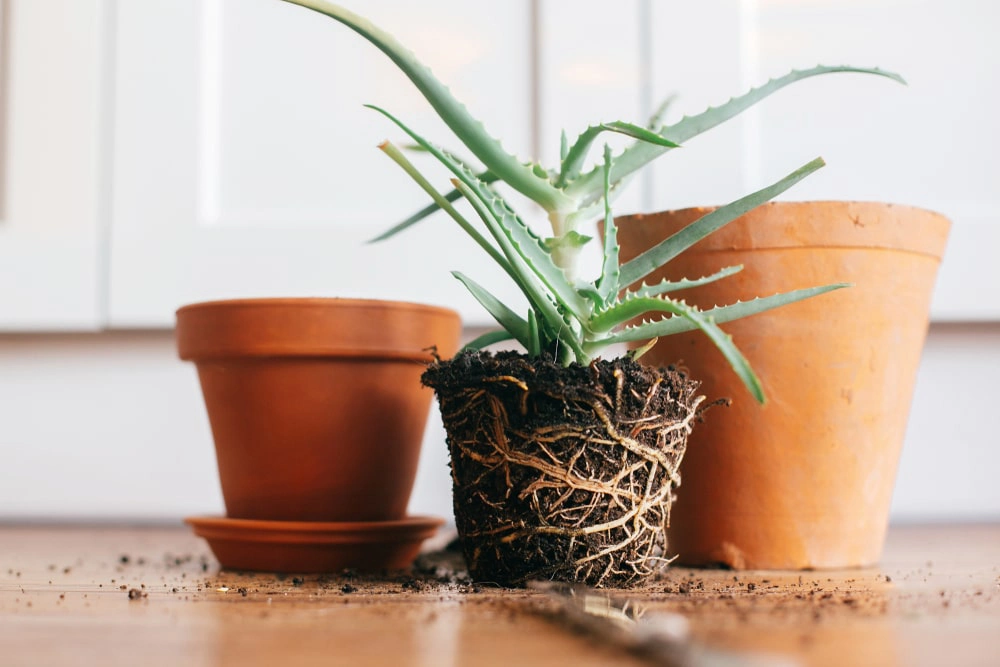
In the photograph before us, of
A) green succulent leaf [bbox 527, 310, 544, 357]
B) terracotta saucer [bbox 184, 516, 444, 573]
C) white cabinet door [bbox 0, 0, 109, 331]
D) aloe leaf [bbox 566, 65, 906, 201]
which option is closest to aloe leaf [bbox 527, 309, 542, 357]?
green succulent leaf [bbox 527, 310, 544, 357]

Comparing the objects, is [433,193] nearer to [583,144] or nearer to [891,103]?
[583,144]

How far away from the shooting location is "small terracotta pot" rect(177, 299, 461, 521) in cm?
70

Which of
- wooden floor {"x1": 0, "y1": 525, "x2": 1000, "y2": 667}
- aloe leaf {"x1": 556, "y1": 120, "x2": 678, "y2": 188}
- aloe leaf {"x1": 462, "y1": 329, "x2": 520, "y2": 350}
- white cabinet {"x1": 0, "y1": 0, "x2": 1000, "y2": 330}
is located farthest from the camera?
white cabinet {"x1": 0, "y1": 0, "x2": 1000, "y2": 330}

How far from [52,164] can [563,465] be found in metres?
0.88

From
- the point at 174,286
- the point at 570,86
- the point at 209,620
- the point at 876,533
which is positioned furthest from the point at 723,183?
the point at 209,620

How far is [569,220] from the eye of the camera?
0.61 metres

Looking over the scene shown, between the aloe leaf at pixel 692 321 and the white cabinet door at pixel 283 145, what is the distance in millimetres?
509

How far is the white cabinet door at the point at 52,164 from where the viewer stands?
1.06 meters

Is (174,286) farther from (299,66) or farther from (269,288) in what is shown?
(299,66)

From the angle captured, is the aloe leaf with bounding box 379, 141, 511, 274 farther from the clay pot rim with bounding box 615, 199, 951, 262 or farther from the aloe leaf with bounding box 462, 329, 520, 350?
the clay pot rim with bounding box 615, 199, 951, 262

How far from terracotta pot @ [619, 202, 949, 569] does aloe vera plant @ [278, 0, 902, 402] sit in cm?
10

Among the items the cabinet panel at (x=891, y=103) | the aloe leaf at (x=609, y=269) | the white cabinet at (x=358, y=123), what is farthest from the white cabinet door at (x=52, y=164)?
the cabinet panel at (x=891, y=103)

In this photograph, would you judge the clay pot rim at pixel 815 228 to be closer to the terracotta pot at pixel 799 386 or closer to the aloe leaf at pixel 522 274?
the terracotta pot at pixel 799 386

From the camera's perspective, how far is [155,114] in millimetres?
1075
